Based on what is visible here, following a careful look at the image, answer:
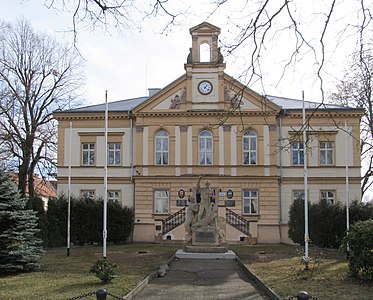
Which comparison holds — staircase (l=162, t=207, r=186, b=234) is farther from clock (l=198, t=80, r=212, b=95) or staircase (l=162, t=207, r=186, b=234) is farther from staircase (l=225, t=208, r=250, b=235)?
clock (l=198, t=80, r=212, b=95)

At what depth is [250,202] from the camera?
120ft

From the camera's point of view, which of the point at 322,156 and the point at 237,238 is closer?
the point at 237,238

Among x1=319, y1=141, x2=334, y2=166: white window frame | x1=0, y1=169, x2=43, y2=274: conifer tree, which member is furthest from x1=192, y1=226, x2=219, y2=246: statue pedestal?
x1=319, y1=141, x2=334, y2=166: white window frame

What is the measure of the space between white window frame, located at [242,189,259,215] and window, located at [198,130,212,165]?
327 centimetres

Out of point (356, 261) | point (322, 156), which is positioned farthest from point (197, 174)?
point (356, 261)

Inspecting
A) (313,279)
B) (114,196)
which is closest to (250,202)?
(114,196)

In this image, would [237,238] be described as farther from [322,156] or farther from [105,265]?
[105,265]

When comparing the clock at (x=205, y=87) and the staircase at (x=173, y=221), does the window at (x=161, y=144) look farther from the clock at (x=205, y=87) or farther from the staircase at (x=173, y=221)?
the staircase at (x=173, y=221)

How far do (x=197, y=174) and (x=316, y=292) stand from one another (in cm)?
2375

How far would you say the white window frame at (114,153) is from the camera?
126ft

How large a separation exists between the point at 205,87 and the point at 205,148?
426cm

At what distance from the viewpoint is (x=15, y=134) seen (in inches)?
1465

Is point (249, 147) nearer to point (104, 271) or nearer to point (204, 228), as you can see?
point (204, 228)

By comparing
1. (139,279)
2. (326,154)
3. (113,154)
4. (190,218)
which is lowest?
(139,279)
